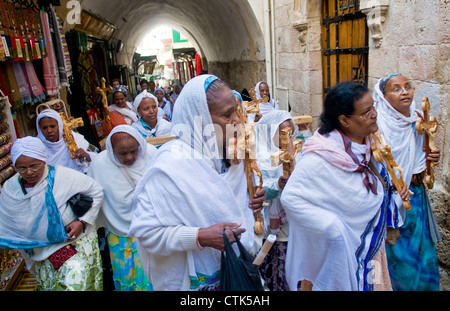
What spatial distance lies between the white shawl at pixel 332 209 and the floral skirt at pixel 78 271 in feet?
5.50

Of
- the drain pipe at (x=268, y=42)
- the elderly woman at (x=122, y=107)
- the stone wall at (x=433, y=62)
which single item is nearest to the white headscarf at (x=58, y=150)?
the elderly woman at (x=122, y=107)

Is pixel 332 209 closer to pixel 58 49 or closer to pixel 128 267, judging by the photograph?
pixel 128 267

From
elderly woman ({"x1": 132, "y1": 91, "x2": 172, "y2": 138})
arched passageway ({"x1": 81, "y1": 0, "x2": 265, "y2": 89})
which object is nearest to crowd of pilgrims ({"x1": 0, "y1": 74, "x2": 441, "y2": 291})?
elderly woman ({"x1": 132, "y1": 91, "x2": 172, "y2": 138})

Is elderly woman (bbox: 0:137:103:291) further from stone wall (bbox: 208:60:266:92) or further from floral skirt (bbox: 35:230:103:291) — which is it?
stone wall (bbox: 208:60:266:92)

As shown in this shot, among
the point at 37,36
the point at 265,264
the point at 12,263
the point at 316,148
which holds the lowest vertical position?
the point at 12,263

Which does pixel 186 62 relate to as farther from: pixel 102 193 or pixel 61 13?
pixel 102 193

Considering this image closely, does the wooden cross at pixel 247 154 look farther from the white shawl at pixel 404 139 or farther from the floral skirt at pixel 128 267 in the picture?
the white shawl at pixel 404 139

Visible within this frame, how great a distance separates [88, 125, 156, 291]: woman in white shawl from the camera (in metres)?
3.23

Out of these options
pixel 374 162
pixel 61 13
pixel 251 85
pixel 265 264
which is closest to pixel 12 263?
pixel 265 264

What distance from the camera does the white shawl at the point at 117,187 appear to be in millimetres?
3246

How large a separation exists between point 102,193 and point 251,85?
29.0 feet

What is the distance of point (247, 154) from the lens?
2.09 metres

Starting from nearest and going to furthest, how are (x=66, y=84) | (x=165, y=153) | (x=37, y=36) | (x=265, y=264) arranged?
(x=165, y=153) → (x=265, y=264) → (x=37, y=36) → (x=66, y=84)

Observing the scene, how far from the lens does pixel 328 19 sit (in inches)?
270
